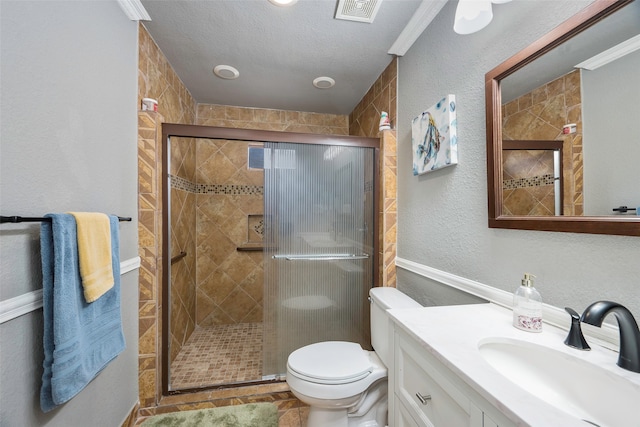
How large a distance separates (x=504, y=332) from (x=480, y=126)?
0.86 m

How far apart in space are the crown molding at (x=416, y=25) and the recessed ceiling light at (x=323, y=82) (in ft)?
1.95

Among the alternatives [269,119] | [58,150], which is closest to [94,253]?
[58,150]

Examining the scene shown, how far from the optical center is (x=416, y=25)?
1.57 meters

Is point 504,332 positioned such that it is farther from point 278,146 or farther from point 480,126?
point 278,146

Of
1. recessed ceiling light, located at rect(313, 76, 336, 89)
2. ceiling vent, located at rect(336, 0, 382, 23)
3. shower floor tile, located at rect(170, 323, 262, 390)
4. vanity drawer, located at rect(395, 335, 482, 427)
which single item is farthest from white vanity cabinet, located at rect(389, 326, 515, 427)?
recessed ceiling light, located at rect(313, 76, 336, 89)

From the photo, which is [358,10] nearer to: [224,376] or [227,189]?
[227,189]

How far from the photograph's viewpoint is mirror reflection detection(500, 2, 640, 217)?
687mm

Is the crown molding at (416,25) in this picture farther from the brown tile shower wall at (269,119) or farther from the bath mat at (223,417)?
the bath mat at (223,417)

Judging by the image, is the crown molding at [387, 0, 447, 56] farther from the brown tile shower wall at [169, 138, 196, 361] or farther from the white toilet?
the brown tile shower wall at [169, 138, 196, 361]

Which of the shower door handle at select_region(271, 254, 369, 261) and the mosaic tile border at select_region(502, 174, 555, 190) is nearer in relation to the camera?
the mosaic tile border at select_region(502, 174, 555, 190)

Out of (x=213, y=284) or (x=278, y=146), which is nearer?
(x=278, y=146)

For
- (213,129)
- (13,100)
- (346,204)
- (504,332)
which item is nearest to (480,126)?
(504,332)

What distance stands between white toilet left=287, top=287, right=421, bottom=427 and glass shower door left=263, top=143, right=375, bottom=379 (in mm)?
381

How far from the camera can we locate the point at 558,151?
850 millimetres
